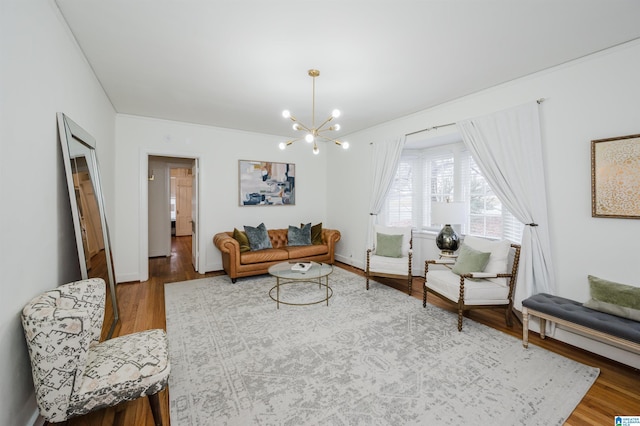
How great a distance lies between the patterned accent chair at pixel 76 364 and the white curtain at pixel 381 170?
392 cm

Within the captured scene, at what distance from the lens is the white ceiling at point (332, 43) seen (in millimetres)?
2029

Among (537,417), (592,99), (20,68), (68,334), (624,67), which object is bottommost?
(537,417)

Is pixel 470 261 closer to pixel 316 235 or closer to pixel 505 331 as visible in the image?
pixel 505 331

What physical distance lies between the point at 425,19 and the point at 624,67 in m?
1.97

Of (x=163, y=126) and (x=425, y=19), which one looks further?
(x=163, y=126)

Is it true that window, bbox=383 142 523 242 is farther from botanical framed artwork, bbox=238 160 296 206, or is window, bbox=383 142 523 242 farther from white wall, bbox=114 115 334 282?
botanical framed artwork, bbox=238 160 296 206

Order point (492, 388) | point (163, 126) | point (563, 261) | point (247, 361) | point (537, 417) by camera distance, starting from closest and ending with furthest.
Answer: point (537, 417) → point (492, 388) → point (247, 361) → point (563, 261) → point (163, 126)

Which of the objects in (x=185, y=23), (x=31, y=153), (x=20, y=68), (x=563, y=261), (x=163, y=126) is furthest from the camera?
(x=163, y=126)

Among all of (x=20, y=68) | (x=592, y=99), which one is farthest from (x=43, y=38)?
(x=592, y=99)

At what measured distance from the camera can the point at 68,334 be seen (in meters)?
1.38

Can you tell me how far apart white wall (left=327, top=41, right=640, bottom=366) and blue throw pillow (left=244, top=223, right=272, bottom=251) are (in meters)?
4.04

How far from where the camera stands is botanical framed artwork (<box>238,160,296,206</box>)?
220 inches

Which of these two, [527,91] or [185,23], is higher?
[185,23]

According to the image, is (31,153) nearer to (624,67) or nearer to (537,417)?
(537,417)
